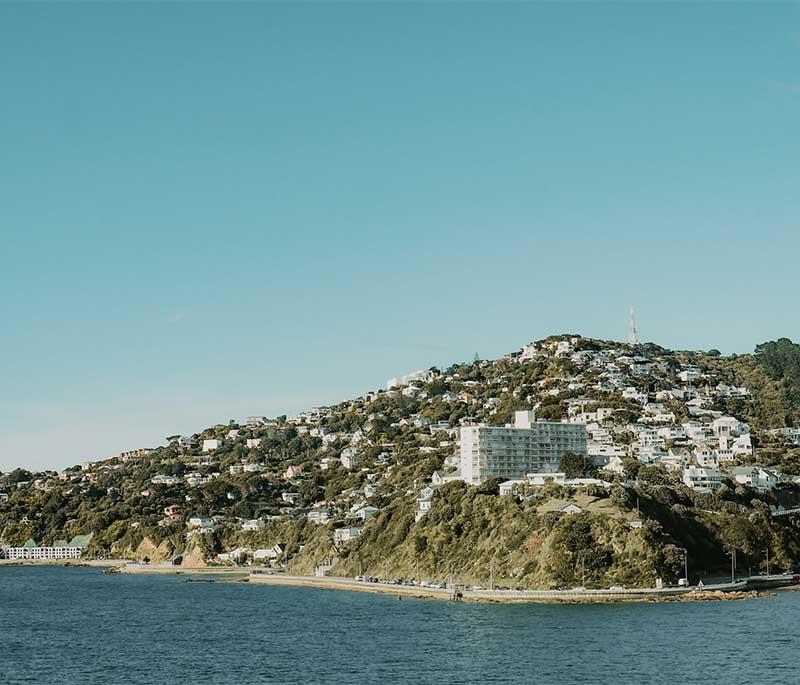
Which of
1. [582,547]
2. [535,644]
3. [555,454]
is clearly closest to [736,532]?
[582,547]

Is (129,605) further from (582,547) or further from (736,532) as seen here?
(736,532)

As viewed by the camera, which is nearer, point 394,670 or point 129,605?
point 394,670

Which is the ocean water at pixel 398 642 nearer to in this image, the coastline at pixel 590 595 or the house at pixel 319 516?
the coastline at pixel 590 595

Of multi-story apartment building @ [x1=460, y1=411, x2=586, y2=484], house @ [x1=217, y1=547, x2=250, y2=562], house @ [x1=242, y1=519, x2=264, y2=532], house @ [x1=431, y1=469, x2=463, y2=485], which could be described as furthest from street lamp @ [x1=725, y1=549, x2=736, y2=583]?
house @ [x1=242, y1=519, x2=264, y2=532]

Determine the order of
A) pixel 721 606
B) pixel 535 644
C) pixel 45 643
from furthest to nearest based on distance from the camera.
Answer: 1. pixel 721 606
2. pixel 45 643
3. pixel 535 644

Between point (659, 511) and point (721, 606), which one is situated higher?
point (659, 511)

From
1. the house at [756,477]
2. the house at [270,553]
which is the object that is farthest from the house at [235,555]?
the house at [756,477]

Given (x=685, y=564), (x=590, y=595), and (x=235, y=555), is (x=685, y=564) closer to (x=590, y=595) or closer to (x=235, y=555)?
(x=590, y=595)
